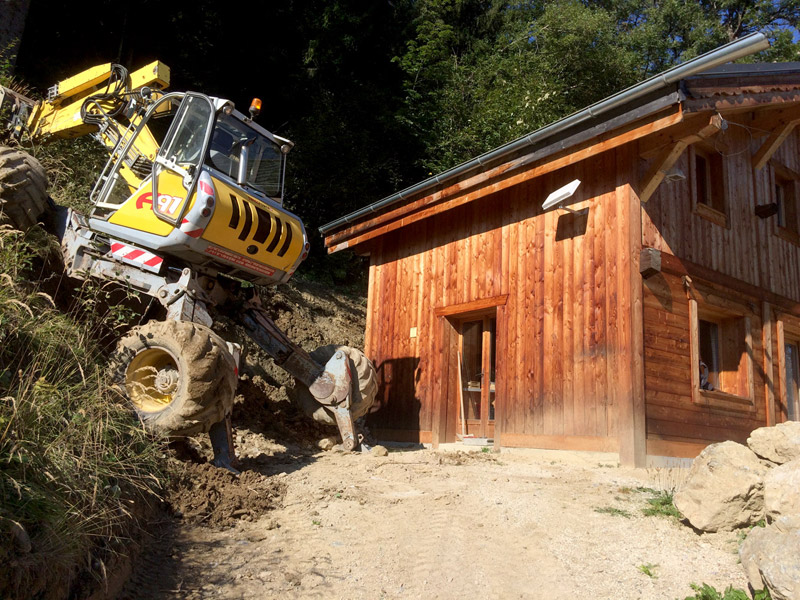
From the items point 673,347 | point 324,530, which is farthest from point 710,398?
point 324,530

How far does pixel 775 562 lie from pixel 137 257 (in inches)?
257

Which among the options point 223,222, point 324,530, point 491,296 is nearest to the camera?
point 324,530

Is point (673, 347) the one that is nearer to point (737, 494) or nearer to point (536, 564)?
point (737, 494)

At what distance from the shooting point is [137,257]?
7.54 m

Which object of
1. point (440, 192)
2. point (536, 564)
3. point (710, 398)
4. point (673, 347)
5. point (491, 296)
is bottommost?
point (536, 564)

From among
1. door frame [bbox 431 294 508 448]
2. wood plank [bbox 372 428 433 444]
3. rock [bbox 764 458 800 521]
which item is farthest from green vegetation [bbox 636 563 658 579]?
wood plank [bbox 372 428 433 444]

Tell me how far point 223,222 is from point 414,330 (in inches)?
192

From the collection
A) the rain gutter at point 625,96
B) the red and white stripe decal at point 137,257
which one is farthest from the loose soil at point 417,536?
the rain gutter at point 625,96

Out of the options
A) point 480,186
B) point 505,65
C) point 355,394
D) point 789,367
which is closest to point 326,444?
point 355,394

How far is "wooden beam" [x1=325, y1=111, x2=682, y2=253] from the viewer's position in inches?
322

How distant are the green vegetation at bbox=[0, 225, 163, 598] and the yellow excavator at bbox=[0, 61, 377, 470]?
3.26 feet

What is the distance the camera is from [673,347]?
8578mm

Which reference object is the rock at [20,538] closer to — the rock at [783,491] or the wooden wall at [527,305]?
the rock at [783,491]

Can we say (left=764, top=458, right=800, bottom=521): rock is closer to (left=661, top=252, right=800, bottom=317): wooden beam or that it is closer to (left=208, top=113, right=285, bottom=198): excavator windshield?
(left=661, top=252, right=800, bottom=317): wooden beam
